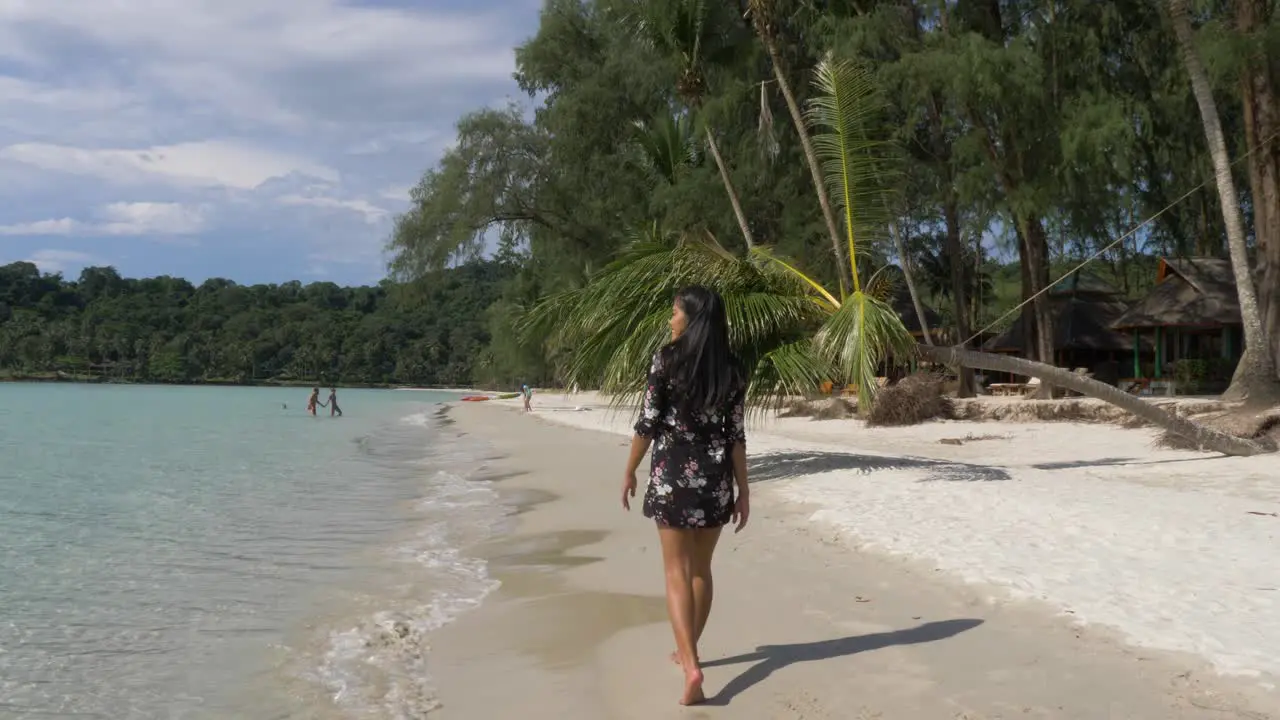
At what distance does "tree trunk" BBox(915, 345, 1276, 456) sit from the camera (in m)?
10.8

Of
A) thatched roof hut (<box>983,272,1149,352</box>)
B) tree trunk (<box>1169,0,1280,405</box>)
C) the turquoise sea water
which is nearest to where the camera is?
the turquoise sea water

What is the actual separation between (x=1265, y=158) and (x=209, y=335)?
4770 inches

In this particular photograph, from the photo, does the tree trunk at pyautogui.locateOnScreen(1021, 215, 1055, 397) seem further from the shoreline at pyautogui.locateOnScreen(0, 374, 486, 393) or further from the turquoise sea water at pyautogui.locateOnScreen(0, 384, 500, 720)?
the shoreline at pyautogui.locateOnScreen(0, 374, 486, 393)

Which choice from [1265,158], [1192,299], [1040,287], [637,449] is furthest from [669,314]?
[1192,299]

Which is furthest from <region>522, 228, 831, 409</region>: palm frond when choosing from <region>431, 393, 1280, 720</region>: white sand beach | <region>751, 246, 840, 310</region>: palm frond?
<region>431, 393, 1280, 720</region>: white sand beach

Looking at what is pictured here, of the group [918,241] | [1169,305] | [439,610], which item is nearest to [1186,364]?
[1169,305]

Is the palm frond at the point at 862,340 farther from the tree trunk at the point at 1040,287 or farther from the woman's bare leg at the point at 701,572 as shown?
the tree trunk at the point at 1040,287

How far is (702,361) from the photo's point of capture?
12.6 ft

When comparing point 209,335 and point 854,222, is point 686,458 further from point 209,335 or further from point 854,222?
point 209,335

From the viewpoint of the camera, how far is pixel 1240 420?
12430mm

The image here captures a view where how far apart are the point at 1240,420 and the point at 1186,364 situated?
36.2 feet

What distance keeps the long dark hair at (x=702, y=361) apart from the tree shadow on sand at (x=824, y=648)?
1194 millimetres

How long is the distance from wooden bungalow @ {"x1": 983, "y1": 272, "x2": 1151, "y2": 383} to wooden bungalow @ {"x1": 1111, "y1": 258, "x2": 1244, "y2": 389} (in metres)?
2.67

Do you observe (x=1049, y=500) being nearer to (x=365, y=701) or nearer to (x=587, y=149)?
(x=365, y=701)
